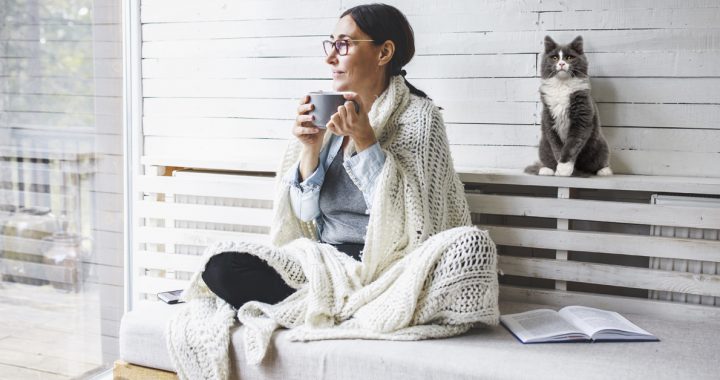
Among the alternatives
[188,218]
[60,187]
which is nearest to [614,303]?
[188,218]

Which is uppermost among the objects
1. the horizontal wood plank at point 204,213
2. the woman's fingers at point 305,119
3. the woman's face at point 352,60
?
the woman's face at point 352,60

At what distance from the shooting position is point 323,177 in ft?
6.65

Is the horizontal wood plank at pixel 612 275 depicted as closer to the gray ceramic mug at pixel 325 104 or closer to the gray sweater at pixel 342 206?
the gray sweater at pixel 342 206

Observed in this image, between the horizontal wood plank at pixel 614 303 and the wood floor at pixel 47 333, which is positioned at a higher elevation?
the horizontal wood plank at pixel 614 303

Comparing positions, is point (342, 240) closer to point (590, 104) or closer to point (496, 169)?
point (496, 169)

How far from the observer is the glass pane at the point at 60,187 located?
208 centimetres

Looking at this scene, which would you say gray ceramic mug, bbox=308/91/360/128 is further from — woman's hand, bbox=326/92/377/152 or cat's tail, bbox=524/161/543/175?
cat's tail, bbox=524/161/543/175

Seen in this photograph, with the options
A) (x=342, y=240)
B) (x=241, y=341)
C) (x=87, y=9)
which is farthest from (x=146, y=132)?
(x=241, y=341)

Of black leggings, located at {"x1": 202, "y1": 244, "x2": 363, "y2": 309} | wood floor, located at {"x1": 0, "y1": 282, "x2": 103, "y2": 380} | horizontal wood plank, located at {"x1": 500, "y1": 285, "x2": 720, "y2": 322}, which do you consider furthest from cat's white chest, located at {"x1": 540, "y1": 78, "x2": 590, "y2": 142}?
wood floor, located at {"x1": 0, "y1": 282, "x2": 103, "y2": 380}

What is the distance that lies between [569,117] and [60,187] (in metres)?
1.61

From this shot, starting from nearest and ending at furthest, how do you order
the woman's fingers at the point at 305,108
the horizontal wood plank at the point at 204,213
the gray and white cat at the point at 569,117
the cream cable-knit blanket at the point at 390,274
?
the cream cable-knit blanket at the point at 390,274 < the woman's fingers at the point at 305,108 < the gray and white cat at the point at 569,117 < the horizontal wood plank at the point at 204,213

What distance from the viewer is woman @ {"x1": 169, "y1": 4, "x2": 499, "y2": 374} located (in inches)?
66.7

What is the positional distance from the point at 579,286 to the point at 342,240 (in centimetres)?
78

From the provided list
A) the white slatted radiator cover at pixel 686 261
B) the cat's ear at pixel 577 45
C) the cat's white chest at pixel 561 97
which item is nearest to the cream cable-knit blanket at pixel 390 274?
the cat's white chest at pixel 561 97
